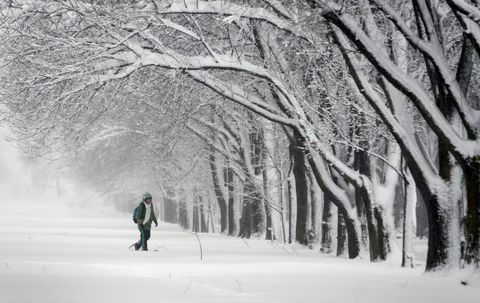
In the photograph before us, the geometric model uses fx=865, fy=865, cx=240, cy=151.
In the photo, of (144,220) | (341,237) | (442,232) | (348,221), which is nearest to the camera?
(442,232)

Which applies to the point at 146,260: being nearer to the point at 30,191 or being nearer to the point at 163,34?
the point at 163,34

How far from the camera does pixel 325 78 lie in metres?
19.0

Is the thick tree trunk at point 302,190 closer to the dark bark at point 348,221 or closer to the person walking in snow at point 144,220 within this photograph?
the person walking in snow at point 144,220

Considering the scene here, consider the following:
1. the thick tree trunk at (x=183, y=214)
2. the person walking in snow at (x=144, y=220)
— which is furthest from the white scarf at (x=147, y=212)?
the thick tree trunk at (x=183, y=214)

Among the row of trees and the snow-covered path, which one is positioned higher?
the row of trees

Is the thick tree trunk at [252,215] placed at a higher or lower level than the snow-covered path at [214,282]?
higher

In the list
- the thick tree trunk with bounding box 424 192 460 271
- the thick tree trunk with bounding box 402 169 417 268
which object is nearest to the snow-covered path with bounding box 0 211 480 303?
the thick tree trunk with bounding box 424 192 460 271

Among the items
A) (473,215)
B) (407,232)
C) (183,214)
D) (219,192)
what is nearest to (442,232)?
(473,215)

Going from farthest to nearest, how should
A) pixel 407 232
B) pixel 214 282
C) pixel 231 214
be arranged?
pixel 231 214
pixel 407 232
pixel 214 282

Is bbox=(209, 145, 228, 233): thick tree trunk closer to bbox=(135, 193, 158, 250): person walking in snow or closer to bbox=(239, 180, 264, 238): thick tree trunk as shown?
bbox=(239, 180, 264, 238): thick tree trunk

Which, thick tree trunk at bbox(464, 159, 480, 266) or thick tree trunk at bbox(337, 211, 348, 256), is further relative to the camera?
thick tree trunk at bbox(337, 211, 348, 256)

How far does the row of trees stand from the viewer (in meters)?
13.2

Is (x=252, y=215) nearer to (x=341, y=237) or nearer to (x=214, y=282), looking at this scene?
(x=341, y=237)

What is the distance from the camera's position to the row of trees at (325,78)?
13242 millimetres
